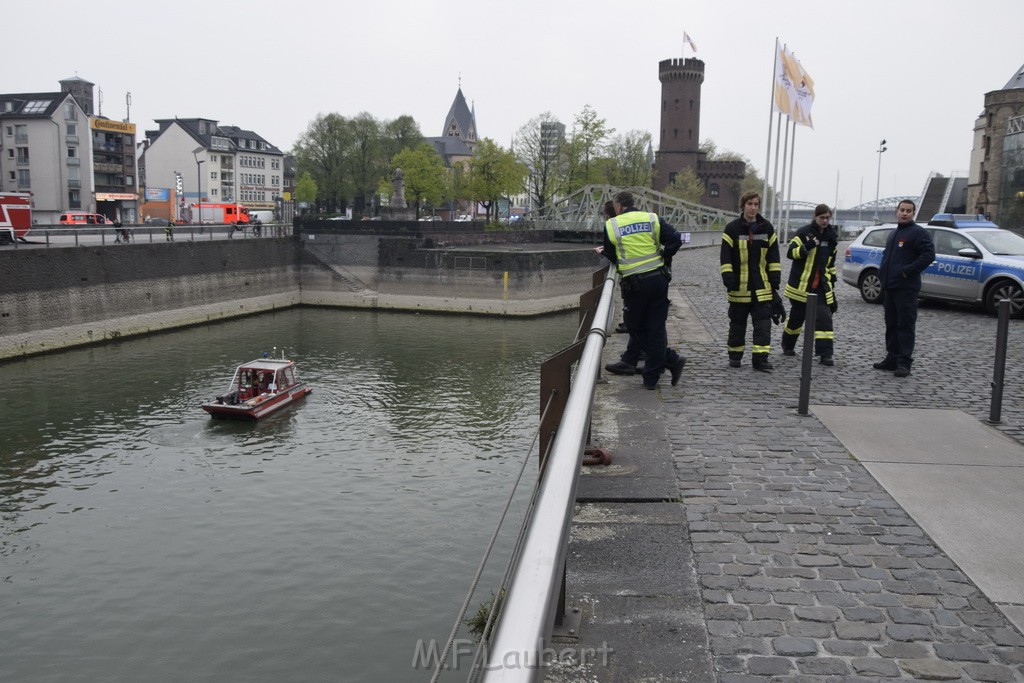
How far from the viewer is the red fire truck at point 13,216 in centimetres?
3800

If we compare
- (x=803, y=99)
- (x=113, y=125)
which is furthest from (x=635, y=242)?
(x=113, y=125)

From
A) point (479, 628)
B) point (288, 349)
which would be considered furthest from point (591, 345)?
point (288, 349)

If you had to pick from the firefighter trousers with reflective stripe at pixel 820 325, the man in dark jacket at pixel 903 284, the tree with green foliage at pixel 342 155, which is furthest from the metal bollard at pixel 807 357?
the tree with green foliage at pixel 342 155

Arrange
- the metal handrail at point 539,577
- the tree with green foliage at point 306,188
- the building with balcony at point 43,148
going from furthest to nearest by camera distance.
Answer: the tree with green foliage at point 306,188
the building with balcony at point 43,148
the metal handrail at point 539,577

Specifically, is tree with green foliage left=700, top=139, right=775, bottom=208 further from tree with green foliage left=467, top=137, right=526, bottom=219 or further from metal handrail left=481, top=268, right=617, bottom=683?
metal handrail left=481, top=268, right=617, bottom=683

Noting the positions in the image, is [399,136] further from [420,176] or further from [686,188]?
[686,188]

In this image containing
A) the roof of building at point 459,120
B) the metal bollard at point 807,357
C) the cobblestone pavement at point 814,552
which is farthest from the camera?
the roof of building at point 459,120

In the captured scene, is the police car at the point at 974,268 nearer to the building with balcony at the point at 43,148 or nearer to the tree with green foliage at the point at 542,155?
the tree with green foliage at the point at 542,155

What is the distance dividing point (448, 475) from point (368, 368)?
1348 cm

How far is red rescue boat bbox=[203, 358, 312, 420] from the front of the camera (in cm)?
2316

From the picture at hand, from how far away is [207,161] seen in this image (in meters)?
97.5

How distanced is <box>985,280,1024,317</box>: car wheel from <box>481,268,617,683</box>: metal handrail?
15313mm

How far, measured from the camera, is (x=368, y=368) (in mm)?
31141

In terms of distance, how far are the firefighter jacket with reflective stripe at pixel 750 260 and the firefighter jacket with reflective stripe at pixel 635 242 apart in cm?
135
